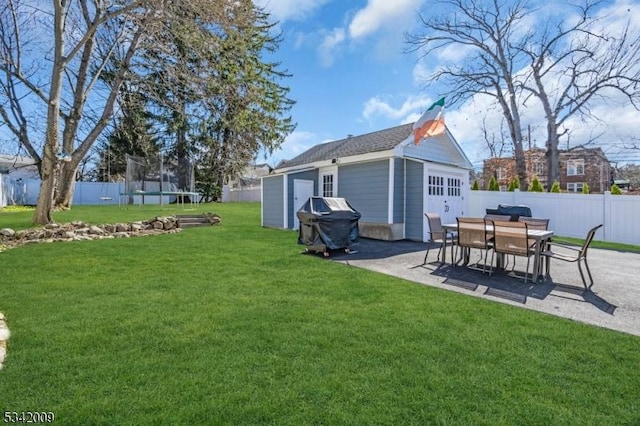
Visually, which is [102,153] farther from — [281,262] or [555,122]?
[555,122]

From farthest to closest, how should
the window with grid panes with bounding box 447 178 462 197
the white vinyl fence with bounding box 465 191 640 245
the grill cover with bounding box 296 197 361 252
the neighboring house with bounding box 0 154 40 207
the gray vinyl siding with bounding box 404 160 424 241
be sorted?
the neighboring house with bounding box 0 154 40 207 → the window with grid panes with bounding box 447 178 462 197 → the white vinyl fence with bounding box 465 191 640 245 → the gray vinyl siding with bounding box 404 160 424 241 → the grill cover with bounding box 296 197 361 252

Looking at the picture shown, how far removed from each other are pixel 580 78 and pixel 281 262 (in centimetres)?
1808


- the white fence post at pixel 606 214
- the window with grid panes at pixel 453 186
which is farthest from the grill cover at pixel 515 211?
the white fence post at pixel 606 214

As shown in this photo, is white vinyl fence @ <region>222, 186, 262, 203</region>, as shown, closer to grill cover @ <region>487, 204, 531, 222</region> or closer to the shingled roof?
the shingled roof

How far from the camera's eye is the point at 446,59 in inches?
714

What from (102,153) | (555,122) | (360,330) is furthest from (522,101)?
(102,153)

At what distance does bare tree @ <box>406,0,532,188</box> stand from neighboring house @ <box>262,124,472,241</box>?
26.9 feet

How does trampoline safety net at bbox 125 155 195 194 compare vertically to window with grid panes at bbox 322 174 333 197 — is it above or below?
above

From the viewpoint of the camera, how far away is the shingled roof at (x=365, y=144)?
32.6 ft

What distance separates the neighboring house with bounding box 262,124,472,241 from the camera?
374 inches

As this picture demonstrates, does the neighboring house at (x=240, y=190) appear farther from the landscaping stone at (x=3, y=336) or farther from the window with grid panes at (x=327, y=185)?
the landscaping stone at (x=3, y=336)

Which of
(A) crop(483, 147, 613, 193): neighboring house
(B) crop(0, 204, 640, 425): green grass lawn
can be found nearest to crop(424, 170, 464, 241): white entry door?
(B) crop(0, 204, 640, 425): green grass lawn

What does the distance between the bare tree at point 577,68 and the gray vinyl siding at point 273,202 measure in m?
13.7

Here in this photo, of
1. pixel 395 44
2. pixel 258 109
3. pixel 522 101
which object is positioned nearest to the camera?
pixel 395 44
